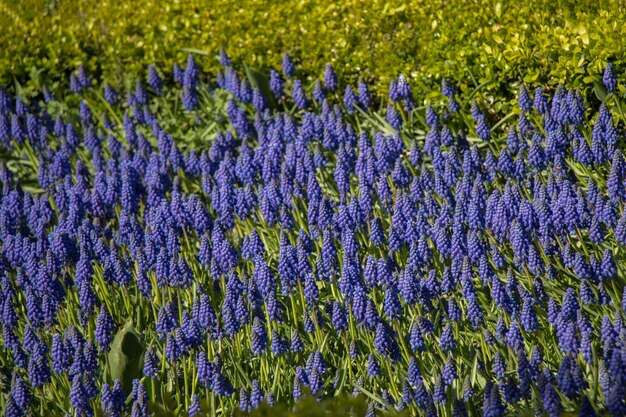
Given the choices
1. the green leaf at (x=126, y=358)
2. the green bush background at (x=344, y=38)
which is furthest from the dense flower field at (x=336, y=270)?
the green bush background at (x=344, y=38)

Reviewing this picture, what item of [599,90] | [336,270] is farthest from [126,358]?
[599,90]

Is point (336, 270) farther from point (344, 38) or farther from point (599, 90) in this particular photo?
point (344, 38)

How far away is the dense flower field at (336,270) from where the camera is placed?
4.84m

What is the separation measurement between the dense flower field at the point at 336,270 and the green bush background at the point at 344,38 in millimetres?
311

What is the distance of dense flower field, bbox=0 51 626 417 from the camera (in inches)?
191

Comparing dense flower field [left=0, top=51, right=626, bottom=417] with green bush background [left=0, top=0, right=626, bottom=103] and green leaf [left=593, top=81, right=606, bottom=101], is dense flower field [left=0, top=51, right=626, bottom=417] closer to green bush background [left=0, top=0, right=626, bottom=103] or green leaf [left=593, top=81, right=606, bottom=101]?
green leaf [left=593, top=81, right=606, bottom=101]

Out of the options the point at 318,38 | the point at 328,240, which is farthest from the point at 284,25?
→ the point at 328,240

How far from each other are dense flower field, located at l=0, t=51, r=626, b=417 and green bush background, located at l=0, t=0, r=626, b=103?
311 millimetres

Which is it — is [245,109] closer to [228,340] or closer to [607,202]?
[228,340]

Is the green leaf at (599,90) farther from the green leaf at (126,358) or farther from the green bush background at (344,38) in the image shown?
the green leaf at (126,358)

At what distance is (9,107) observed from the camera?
9.66 m

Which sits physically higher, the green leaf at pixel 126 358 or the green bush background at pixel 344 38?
the green bush background at pixel 344 38

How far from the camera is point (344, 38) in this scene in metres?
8.62

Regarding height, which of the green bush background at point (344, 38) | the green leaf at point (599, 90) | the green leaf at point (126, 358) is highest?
the green bush background at point (344, 38)
